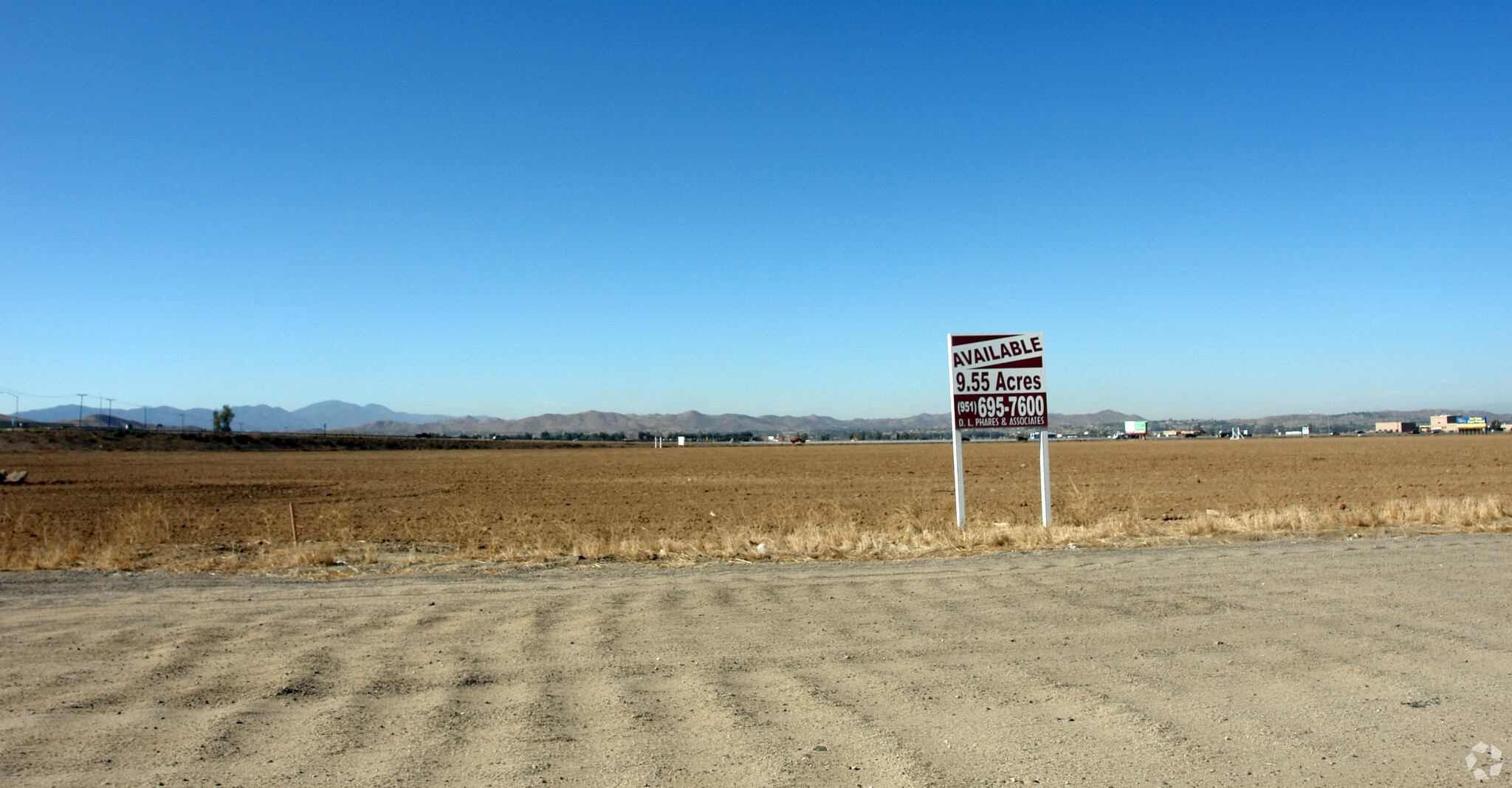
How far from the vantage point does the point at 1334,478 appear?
34625mm

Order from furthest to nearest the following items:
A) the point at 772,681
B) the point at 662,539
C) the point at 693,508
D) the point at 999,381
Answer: the point at 693,508
the point at 999,381
the point at 662,539
the point at 772,681

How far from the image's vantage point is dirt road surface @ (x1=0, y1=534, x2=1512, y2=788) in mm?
4422

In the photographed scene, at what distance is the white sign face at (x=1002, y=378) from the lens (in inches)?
629

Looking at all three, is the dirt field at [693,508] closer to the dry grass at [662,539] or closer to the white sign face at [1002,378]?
the dry grass at [662,539]

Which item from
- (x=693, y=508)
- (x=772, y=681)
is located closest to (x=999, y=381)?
(x=772, y=681)

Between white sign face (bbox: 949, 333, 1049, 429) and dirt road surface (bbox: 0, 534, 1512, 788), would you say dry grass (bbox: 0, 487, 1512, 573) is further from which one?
dirt road surface (bbox: 0, 534, 1512, 788)

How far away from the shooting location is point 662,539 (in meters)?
14.9

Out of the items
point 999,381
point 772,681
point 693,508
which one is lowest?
point 693,508

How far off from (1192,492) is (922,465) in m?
27.0

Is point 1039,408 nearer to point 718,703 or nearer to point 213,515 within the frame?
point 718,703

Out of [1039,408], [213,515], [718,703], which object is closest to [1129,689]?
[718,703]

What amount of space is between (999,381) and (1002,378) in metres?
0.08

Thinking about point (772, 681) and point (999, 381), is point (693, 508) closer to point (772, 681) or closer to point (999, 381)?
point (999, 381)

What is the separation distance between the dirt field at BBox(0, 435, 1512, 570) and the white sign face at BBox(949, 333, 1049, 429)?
1996mm
